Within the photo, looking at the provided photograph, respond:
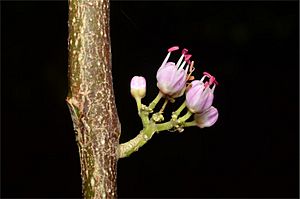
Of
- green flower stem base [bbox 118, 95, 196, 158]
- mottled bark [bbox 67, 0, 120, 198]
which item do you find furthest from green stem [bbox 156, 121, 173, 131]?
mottled bark [bbox 67, 0, 120, 198]

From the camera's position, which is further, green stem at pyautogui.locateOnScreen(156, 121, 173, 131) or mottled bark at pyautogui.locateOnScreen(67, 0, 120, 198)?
green stem at pyautogui.locateOnScreen(156, 121, 173, 131)

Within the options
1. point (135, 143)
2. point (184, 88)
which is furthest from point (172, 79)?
point (135, 143)

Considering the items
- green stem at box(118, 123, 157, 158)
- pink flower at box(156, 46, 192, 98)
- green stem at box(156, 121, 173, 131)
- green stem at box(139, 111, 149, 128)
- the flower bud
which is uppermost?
pink flower at box(156, 46, 192, 98)

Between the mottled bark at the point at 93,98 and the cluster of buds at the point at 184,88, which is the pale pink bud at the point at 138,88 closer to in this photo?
the cluster of buds at the point at 184,88

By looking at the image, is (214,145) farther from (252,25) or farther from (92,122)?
(92,122)

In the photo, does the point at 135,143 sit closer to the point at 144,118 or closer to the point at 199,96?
the point at 144,118

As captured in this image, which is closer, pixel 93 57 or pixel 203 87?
pixel 93 57

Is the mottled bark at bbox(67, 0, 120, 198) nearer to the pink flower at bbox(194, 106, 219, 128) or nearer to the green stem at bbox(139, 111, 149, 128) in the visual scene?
the green stem at bbox(139, 111, 149, 128)

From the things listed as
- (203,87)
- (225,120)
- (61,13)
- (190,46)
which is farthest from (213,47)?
(203,87)
